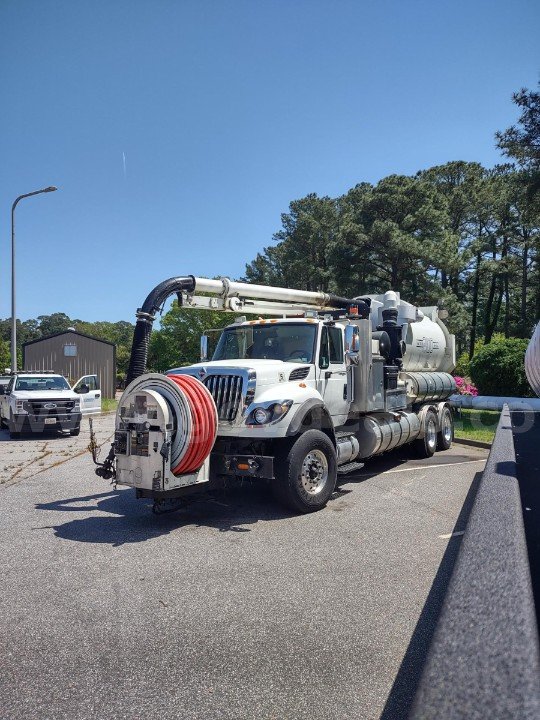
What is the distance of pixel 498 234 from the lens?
46281 millimetres

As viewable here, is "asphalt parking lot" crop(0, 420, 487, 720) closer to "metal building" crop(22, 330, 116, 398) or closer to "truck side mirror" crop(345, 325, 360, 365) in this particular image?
"truck side mirror" crop(345, 325, 360, 365)

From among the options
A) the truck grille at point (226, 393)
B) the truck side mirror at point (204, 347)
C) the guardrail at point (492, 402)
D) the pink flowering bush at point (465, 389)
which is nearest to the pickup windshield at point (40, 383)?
the truck side mirror at point (204, 347)

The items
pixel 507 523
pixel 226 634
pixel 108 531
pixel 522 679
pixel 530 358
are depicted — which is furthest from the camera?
pixel 108 531

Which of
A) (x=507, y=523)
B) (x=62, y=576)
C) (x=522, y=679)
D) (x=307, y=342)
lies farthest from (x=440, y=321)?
(x=522, y=679)

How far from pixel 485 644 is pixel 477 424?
17.7 m

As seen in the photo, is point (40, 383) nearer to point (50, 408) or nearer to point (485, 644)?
point (50, 408)

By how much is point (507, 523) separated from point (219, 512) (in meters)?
5.82

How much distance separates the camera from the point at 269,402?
7309 millimetres

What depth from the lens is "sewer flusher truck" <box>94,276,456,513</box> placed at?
6691 mm

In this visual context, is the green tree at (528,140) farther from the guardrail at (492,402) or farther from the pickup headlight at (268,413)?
the pickup headlight at (268,413)

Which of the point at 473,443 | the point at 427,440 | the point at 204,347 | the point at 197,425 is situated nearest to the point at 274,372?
the point at 197,425

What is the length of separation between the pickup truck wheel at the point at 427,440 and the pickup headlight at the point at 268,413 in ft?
18.8

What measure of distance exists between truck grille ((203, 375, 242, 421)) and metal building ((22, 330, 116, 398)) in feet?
98.1

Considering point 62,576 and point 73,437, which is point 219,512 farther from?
point 73,437
